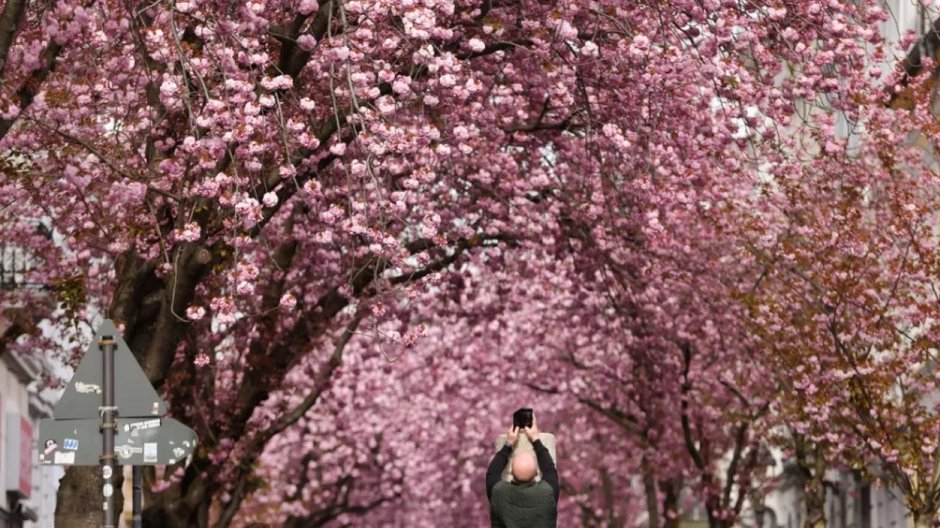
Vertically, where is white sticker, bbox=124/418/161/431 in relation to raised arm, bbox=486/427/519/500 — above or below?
above

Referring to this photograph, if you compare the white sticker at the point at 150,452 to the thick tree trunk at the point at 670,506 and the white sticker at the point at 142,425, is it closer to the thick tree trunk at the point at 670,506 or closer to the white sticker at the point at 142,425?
the white sticker at the point at 142,425

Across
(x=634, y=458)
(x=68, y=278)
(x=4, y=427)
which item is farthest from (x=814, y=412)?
(x=634, y=458)

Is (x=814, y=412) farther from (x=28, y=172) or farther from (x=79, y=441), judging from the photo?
(x=79, y=441)

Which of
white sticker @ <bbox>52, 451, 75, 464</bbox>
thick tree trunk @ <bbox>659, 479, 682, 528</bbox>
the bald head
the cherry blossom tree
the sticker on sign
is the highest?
the cherry blossom tree

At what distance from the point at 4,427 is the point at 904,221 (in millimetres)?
15810

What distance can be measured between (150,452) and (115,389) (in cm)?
45

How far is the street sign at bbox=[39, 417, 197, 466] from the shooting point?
1129 centimetres

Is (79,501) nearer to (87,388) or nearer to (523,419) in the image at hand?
(523,419)

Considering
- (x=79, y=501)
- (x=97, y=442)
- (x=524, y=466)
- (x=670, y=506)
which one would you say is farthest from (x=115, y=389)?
(x=670, y=506)

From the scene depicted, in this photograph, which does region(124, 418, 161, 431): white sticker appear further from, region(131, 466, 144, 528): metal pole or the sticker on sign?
region(131, 466, 144, 528): metal pole

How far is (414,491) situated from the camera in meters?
46.8

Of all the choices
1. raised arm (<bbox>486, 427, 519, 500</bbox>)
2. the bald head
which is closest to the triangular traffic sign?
the bald head

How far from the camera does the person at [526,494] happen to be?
12.8 meters

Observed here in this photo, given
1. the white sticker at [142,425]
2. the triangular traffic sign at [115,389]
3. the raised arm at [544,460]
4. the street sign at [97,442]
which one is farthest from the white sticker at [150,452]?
the raised arm at [544,460]
